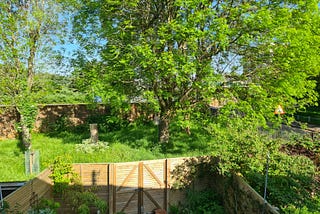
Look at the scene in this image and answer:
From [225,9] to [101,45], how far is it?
16.5 feet

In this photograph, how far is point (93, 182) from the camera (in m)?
7.66

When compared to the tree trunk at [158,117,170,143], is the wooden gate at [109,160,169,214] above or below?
below

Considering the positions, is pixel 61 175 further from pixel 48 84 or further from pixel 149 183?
pixel 48 84

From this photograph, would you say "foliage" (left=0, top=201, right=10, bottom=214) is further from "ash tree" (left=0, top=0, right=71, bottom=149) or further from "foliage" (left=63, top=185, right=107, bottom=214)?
"ash tree" (left=0, top=0, right=71, bottom=149)

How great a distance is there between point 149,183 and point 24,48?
281 inches

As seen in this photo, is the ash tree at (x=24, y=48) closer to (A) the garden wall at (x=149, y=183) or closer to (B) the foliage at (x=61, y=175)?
(B) the foliage at (x=61, y=175)

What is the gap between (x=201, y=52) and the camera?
8.52m

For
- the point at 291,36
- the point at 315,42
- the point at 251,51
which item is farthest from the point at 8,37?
the point at 315,42

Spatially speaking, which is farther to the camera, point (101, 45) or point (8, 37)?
point (101, 45)

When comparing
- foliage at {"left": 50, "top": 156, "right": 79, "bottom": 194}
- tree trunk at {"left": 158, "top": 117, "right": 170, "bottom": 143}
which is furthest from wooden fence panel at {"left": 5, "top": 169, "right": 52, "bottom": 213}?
tree trunk at {"left": 158, "top": 117, "right": 170, "bottom": 143}

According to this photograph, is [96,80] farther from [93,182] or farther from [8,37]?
[8,37]

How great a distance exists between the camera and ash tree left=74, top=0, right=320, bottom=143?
24.0 ft

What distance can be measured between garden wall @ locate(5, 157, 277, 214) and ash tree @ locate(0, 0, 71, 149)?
3.94m

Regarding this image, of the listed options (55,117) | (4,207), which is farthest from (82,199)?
(55,117)
